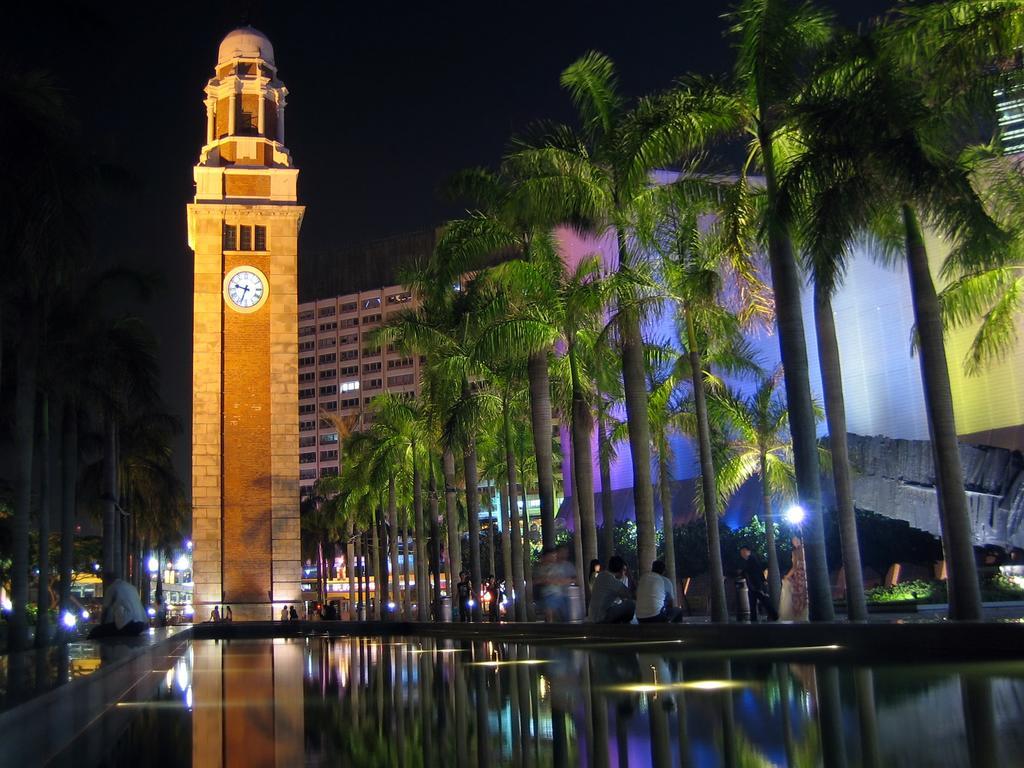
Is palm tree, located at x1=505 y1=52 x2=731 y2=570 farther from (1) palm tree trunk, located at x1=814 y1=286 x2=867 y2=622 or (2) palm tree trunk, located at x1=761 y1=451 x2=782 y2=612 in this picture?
(2) palm tree trunk, located at x1=761 y1=451 x2=782 y2=612

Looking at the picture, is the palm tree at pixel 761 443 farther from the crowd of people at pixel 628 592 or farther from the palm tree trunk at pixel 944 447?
the palm tree trunk at pixel 944 447

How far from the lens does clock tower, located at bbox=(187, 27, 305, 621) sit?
1890 inches

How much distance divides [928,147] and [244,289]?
3963 centimetres

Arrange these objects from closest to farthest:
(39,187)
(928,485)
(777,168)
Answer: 1. (39,187)
2. (777,168)
3. (928,485)

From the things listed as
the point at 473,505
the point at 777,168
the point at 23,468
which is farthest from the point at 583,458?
the point at 23,468

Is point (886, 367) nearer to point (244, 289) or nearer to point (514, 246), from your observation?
point (244, 289)

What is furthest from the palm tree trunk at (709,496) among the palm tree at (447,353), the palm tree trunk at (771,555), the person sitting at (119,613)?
the person sitting at (119,613)

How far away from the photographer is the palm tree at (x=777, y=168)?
47.6 ft

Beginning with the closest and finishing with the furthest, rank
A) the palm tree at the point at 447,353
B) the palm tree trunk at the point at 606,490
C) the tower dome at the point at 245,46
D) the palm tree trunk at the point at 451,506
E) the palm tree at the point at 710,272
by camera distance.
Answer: the palm tree at the point at 710,272, the palm tree at the point at 447,353, the palm tree trunk at the point at 606,490, the palm tree trunk at the point at 451,506, the tower dome at the point at 245,46

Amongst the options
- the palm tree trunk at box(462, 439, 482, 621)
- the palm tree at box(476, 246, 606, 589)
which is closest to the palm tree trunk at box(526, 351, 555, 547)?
the palm tree at box(476, 246, 606, 589)

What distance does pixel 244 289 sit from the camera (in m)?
49.6

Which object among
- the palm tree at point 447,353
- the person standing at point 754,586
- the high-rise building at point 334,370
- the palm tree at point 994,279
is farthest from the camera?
the high-rise building at point 334,370

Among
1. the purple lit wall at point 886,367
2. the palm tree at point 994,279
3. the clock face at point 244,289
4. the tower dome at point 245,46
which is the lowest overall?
the palm tree at point 994,279

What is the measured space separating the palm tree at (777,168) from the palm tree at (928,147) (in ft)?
3.73
